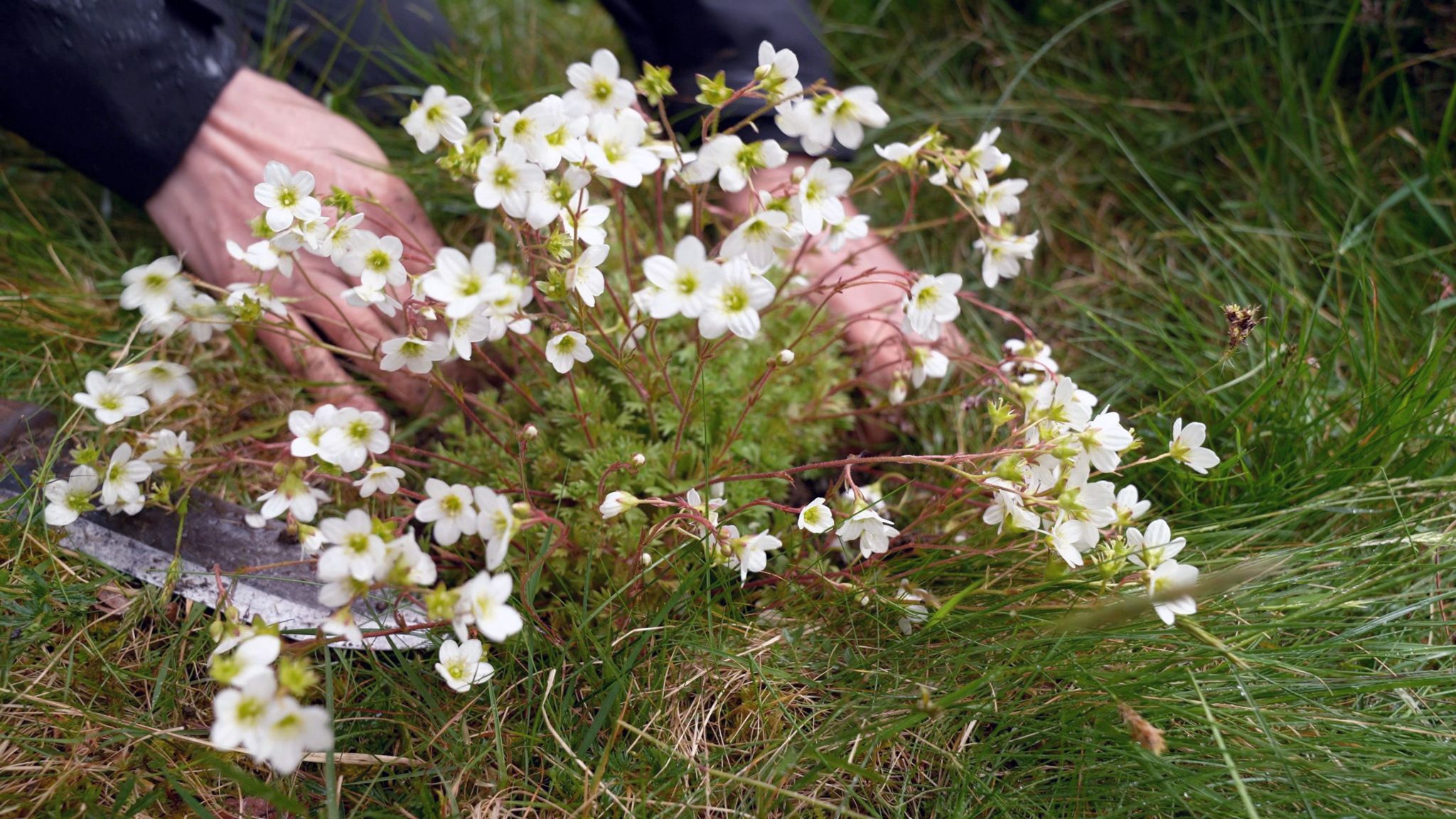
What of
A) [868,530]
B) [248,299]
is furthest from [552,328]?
[868,530]

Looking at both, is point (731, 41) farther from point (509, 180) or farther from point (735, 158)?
point (509, 180)

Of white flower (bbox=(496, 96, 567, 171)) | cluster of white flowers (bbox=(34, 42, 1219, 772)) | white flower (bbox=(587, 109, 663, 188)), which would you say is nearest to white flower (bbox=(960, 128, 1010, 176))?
cluster of white flowers (bbox=(34, 42, 1219, 772))

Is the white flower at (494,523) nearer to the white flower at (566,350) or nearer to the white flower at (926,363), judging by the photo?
the white flower at (566,350)

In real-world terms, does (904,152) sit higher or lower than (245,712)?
higher

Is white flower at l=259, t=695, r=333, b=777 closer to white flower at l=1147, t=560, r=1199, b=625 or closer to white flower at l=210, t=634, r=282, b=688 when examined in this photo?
white flower at l=210, t=634, r=282, b=688

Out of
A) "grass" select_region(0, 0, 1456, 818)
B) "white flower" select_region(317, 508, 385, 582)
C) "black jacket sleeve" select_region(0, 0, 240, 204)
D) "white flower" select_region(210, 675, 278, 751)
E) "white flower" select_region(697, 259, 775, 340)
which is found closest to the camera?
"white flower" select_region(210, 675, 278, 751)

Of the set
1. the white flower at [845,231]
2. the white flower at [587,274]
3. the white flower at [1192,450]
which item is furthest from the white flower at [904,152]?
the white flower at [1192,450]

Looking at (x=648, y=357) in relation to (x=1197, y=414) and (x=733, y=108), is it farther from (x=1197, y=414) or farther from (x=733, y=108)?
(x=1197, y=414)
